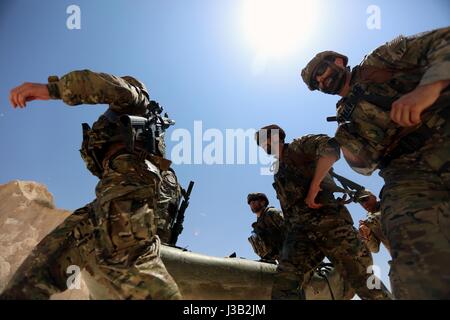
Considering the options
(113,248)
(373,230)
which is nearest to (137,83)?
(113,248)

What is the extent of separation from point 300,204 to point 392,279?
2258 millimetres

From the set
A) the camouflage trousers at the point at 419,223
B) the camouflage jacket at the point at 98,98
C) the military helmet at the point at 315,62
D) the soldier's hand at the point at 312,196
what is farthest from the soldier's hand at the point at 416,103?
the camouflage jacket at the point at 98,98

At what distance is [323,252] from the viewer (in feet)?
12.5

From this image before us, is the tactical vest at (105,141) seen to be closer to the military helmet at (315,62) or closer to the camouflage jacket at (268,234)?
the military helmet at (315,62)

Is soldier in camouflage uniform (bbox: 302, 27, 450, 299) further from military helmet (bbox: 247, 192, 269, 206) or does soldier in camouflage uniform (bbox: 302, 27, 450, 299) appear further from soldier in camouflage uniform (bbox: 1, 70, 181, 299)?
military helmet (bbox: 247, 192, 269, 206)

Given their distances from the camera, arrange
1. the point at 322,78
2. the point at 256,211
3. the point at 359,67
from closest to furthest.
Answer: the point at 359,67
the point at 322,78
the point at 256,211

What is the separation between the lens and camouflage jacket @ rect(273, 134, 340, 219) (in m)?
3.95

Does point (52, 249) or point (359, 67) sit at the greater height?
point (359, 67)

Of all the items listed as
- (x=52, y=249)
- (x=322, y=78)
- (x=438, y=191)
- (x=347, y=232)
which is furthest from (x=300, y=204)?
(x=52, y=249)

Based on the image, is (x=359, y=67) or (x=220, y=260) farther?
(x=220, y=260)

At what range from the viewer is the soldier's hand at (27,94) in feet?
7.53

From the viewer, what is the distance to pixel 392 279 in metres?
1.79

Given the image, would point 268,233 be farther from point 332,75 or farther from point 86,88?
point 86,88
